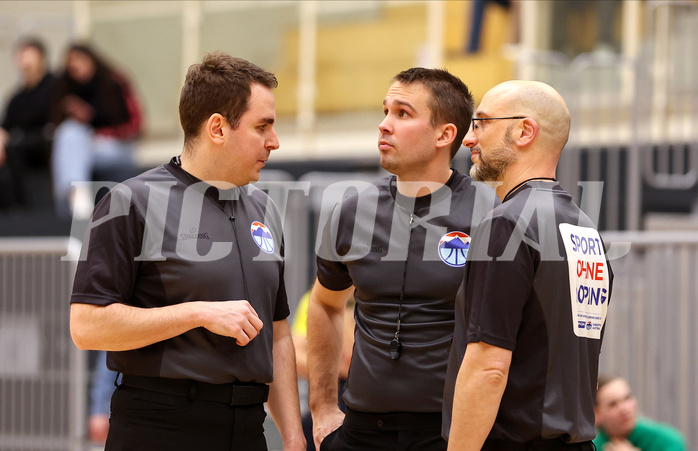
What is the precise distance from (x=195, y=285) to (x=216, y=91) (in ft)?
2.26

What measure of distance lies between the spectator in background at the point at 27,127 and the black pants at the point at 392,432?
7379mm

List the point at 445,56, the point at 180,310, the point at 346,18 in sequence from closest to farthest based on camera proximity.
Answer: the point at 180,310 < the point at 445,56 < the point at 346,18

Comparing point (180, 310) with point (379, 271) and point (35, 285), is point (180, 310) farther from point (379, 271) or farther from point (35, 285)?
point (35, 285)

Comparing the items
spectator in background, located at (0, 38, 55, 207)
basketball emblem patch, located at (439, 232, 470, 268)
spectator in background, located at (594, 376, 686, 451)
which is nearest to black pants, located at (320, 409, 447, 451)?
basketball emblem patch, located at (439, 232, 470, 268)

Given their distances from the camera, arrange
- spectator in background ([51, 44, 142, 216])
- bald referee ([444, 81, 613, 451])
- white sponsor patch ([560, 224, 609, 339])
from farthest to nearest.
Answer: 1. spectator in background ([51, 44, 142, 216])
2. white sponsor patch ([560, 224, 609, 339])
3. bald referee ([444, 81, 613, 451])

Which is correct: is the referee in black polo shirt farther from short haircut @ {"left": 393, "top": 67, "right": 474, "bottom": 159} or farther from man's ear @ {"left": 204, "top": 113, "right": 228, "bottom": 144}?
short haircut @ {"left": 393, "top": 67, "right": 474, "bottom": 159}

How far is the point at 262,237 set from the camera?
3.45 meters

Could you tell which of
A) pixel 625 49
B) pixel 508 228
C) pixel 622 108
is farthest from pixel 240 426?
pixel 625 49

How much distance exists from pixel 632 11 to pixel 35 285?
5665 millimetres

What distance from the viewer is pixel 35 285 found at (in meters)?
6.63

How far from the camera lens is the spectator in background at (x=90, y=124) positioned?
374 inches

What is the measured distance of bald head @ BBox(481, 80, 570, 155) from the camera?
9.81 ft

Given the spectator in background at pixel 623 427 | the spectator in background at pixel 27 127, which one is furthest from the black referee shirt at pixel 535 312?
the spectator in background at pixel 27 127

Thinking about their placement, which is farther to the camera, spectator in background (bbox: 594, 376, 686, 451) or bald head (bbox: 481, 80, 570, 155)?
spectator in background (bbox: 594, 376, 686, 451)
